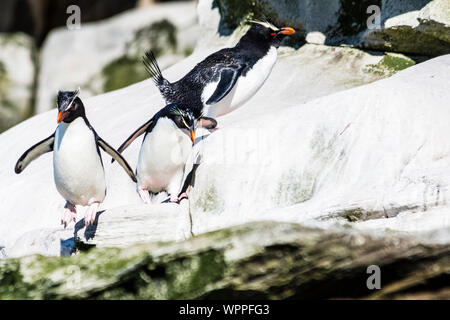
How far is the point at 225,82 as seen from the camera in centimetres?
475

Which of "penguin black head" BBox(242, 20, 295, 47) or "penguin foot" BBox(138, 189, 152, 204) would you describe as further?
"penguin black head" BBox(242, 20, 295, 47)

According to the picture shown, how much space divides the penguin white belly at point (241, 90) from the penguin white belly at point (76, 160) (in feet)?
3.26

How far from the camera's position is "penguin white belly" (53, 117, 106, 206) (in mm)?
3842

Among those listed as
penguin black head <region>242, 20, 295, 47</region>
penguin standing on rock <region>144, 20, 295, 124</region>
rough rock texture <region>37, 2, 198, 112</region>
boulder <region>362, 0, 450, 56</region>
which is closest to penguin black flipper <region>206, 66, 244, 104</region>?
penguin standing on rock <region>144, 20, 295, 124</region>

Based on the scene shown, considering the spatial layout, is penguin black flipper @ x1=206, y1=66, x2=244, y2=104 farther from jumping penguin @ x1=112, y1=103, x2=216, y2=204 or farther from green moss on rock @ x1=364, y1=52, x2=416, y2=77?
green moss on rock @ x1=364, y1=52, x2=416, y2=77

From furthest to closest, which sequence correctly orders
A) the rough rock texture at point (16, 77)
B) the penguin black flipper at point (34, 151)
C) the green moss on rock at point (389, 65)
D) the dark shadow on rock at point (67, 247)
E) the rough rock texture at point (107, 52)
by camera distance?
1. the rough rock texture at point (16, 77)
2. the rough rock texture at point (107, 52)
3. the green moss on rock at point (389, 65)
4. the penguin black flipper at point (34, 151)
5. the dark shadow on rock at point (67, 247)

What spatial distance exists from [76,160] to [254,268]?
1310mm

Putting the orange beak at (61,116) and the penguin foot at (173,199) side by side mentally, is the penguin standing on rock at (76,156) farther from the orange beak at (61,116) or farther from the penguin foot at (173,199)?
the penguin foot at (173,199)

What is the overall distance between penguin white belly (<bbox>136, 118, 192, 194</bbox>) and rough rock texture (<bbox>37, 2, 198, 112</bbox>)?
5216 millimetres

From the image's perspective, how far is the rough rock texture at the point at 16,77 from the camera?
10.0 meters

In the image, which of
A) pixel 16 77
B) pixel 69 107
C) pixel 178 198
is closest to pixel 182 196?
pixel 178 198

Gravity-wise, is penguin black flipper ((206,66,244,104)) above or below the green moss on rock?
below

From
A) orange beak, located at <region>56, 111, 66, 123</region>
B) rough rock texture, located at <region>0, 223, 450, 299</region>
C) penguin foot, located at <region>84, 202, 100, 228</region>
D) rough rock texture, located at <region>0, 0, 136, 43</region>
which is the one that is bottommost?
rough rock texture, located at <region>0, 223, 450, 299</region>

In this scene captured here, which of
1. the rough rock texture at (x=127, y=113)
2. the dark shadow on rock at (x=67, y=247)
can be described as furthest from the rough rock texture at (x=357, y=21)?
the dark shadow on rock at (x=67, y=247)
